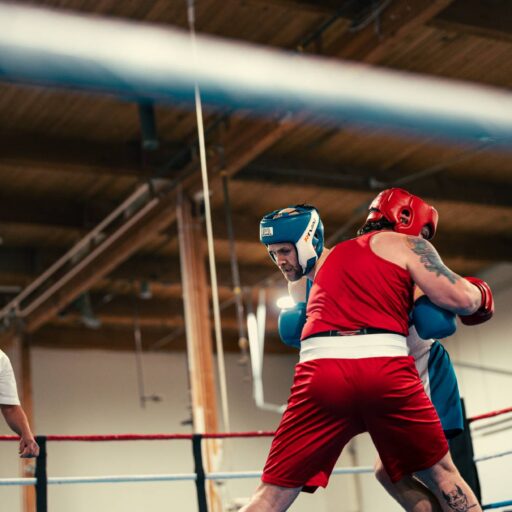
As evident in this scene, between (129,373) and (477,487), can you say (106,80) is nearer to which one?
(477,487)

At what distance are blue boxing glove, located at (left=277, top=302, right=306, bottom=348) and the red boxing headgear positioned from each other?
32 centimetres

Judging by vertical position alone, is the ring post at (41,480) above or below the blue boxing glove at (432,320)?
below

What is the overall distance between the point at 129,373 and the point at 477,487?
369 inches

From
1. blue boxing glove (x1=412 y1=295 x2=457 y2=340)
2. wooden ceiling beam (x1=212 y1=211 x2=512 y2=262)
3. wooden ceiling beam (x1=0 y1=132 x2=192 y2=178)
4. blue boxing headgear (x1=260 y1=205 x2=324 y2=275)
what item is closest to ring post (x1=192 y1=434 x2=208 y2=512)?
blue boxing headgear (x1=260 y1=205 x2=324 y2=275)

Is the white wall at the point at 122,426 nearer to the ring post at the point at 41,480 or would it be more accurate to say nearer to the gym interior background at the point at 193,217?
the gym interior background at the point at 193,217

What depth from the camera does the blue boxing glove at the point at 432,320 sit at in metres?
2.34

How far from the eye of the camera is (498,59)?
723cm

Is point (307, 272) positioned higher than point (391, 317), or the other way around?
point (307, 272)

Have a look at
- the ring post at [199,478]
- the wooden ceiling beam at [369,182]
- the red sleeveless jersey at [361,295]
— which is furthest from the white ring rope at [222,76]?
the red sleeveless jersey at [361,295]

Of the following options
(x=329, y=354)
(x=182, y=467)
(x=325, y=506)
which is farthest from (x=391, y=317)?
(x=325, y=506)

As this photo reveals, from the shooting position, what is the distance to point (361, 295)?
232cm

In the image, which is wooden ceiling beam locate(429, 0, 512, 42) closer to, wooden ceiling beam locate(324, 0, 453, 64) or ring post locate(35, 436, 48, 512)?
wooden ceiling beam locate(324, 0, 453, 64)

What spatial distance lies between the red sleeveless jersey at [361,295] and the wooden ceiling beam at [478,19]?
4327 millimetres

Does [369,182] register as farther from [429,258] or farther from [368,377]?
[368,377]
